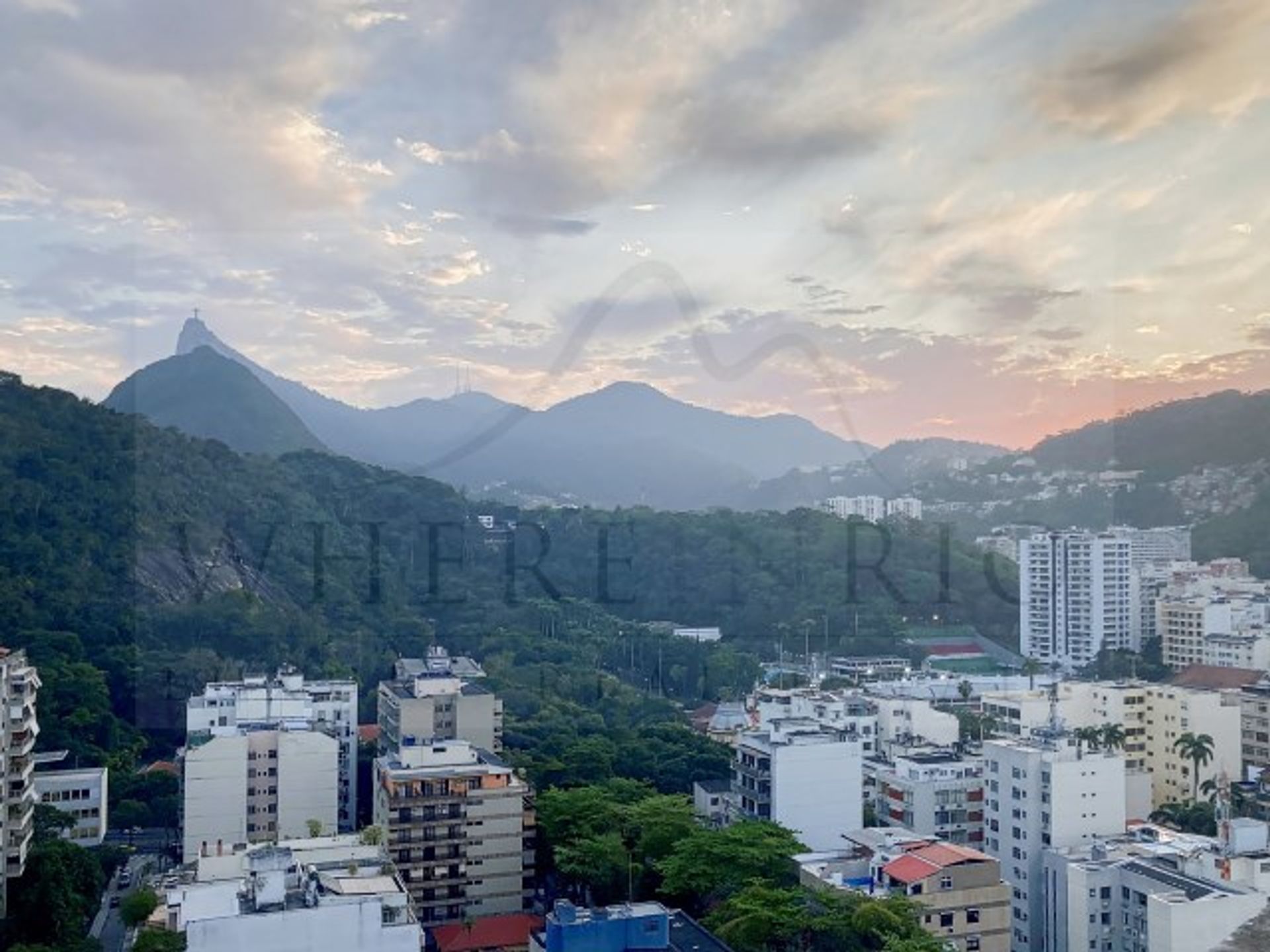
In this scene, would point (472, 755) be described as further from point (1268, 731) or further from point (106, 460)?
point (106, 460)

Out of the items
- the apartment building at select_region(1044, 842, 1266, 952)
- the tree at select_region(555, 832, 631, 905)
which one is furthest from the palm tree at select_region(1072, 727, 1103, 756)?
the tree at select_region(555, 832, 631, 905)

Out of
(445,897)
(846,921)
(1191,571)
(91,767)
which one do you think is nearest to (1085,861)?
(846,921)

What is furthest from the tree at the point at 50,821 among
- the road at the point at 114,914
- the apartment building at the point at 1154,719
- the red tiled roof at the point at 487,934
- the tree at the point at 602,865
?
the apartment building at the point at 1154,719

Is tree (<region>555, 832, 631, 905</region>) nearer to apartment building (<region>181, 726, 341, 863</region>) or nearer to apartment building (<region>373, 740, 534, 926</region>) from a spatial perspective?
apartment building (<region>373, 740, 534, 926</region>)

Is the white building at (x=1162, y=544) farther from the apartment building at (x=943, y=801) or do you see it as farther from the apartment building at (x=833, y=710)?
the apartment building at (x=943, y=801)

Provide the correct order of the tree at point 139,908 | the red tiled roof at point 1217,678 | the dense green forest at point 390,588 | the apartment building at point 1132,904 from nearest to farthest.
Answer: the tree at point 139,908 < the apartment building at point 1132,904 < the dense green forest at point 390,588 < the red tiled roof at point 1217,678

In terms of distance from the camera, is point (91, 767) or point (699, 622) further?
point (699, 622)
